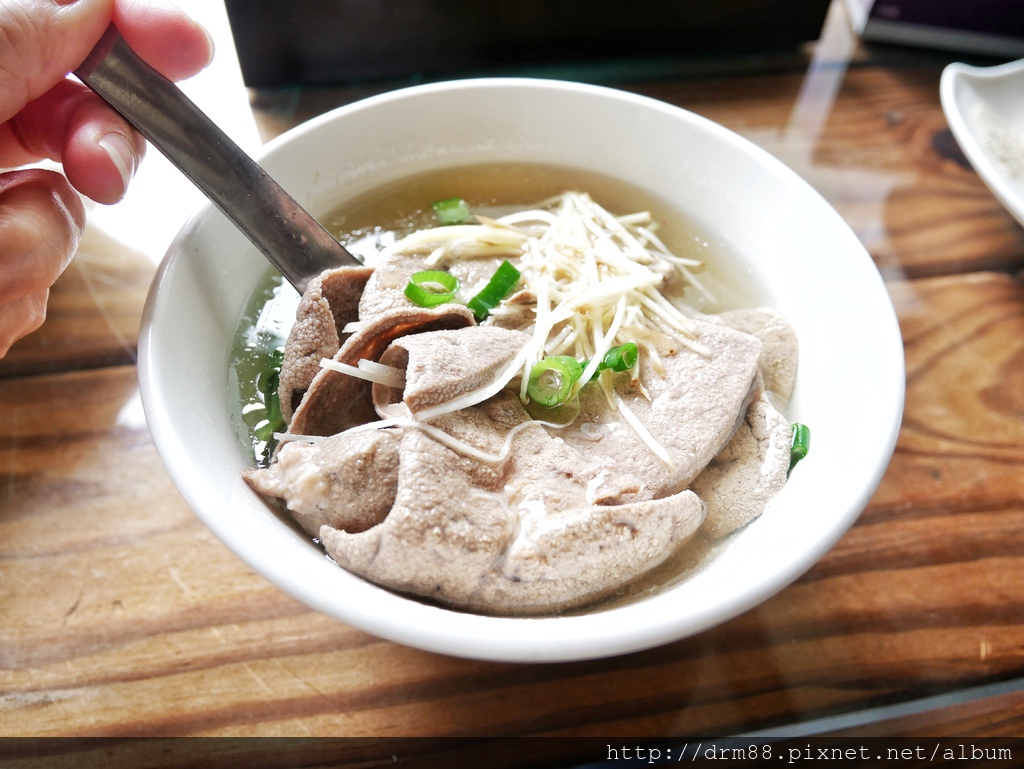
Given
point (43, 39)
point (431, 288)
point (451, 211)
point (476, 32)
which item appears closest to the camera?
point (43, 39)

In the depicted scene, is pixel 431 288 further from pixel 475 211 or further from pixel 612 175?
pixel 612 175

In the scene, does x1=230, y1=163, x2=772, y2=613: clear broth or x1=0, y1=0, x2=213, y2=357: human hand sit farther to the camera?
x1=230, y1=163, x2=772, y2=613: clear broth

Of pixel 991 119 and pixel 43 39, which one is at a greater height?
pixel 43 39

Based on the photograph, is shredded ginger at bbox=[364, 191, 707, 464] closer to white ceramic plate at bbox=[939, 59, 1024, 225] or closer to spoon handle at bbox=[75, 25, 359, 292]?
spoon handle at bbox=[75, 25, 359, 292]

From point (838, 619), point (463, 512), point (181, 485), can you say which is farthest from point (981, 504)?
point (181, 485)

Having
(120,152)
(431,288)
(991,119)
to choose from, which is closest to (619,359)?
(431,288)

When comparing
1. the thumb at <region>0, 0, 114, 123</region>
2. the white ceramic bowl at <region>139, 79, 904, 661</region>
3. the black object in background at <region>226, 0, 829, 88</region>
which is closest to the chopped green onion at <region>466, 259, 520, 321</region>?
the white ceramic bowl at <region>139, 79, 904, 661</region>

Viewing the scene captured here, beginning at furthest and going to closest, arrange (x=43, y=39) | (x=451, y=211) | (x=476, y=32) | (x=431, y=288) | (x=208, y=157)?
(x=476, y=32) → (x=451, y=211) → (x=431, y=288) → (x=208, y=157) → (x=43, y=39)
